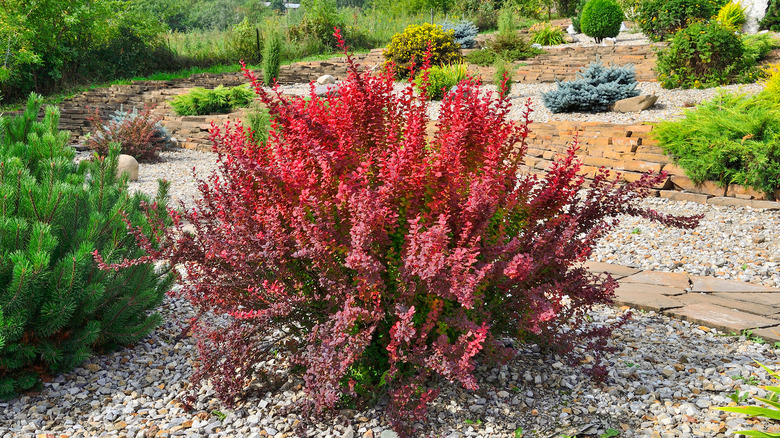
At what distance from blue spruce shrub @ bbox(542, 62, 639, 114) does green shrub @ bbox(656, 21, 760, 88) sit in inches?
53.4

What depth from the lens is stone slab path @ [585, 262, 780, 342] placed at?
327 cm

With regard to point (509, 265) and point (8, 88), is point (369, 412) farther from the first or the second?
point (8, 88)

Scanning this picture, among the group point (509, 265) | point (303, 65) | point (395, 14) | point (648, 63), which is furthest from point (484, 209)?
point (395, 14)

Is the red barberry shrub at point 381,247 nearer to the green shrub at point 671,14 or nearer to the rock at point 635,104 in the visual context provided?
the rock at point 635,104

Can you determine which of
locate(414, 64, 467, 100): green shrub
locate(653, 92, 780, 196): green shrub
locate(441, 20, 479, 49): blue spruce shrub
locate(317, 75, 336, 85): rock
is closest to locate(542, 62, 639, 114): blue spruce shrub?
locate(414, 64, 467, 100): green shrub

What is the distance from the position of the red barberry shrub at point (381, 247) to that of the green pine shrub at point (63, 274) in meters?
0.49

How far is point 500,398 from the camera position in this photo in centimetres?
248

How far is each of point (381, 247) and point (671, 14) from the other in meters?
15.1

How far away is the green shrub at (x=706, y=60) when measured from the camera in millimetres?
9984

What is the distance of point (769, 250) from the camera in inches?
190

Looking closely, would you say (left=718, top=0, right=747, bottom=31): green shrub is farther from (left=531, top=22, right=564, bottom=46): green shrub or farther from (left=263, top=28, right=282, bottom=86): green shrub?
(left=263, top=28, right=282, bottom=86): green shrub

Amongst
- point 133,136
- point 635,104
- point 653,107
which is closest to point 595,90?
point 635,104

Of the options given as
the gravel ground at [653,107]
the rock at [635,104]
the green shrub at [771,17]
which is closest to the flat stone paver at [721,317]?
the gravel ground at [653,107]

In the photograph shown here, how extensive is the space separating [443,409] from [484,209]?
0.91m
